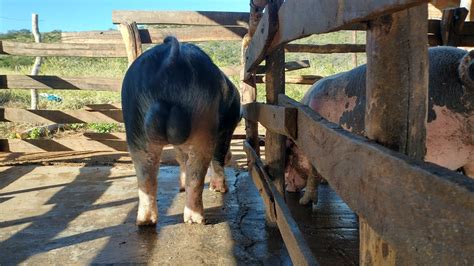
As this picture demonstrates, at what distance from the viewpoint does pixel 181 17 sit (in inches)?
240

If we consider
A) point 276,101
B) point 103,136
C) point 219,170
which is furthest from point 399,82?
point 103,136

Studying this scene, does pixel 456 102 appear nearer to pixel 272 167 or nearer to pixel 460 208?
pixel 272 167

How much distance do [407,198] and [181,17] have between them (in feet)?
18.2

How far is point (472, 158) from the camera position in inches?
108

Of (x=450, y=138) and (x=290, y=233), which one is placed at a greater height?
(x=450, y=138)

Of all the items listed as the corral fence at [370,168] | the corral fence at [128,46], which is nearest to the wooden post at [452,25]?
the corral fence at [128,46]

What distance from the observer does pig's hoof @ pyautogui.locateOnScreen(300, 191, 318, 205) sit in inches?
159

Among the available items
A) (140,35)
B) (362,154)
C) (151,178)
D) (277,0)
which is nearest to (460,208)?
(362,154)

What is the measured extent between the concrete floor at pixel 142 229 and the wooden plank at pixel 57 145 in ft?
4.46

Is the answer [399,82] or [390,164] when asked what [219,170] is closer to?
[399,82]

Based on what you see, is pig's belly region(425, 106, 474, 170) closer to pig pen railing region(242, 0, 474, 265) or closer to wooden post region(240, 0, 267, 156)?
pig pen railing region(242, 0, 474, 265)

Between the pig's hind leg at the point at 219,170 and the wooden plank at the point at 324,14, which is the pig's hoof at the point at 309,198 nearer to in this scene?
the pig's hind leg at the point at 219,170

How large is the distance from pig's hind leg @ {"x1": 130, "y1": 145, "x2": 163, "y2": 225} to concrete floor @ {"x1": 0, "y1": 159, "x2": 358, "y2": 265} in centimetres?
10

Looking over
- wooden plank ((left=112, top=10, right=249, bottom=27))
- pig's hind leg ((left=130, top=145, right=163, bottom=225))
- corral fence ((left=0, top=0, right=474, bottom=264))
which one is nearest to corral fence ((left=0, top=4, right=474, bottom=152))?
wooden plank ((left=112, top=10, right=249, bottom=27))
